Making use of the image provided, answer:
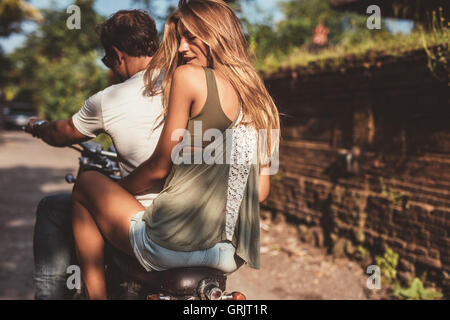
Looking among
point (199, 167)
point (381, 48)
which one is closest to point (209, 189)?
point (199, 167)

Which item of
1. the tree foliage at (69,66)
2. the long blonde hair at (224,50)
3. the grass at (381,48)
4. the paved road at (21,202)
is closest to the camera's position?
the long blonde hair at (224,50)

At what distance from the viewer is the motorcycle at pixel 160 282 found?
195 centimetres

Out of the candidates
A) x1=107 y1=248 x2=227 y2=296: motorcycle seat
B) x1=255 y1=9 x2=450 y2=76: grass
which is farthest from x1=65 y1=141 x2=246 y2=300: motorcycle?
x1=255 y1=9 x2=450 y2=76: grass

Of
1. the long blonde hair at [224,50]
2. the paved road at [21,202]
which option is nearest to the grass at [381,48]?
the long blonde hair at [224,50]

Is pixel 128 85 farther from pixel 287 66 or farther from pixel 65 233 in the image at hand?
pixel 287 66

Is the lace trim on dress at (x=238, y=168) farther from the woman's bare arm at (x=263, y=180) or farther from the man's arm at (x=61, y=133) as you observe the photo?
the man's arm at (x=61, y=133)

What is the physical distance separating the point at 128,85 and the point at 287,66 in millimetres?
4866

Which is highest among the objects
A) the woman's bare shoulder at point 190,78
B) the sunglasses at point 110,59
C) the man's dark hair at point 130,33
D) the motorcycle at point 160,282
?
the man's dark hair at point 130,33

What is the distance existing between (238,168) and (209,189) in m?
0.17

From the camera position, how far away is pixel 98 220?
205 cm

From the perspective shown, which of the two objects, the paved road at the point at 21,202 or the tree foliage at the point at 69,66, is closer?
the paved road at the point at 21,202
